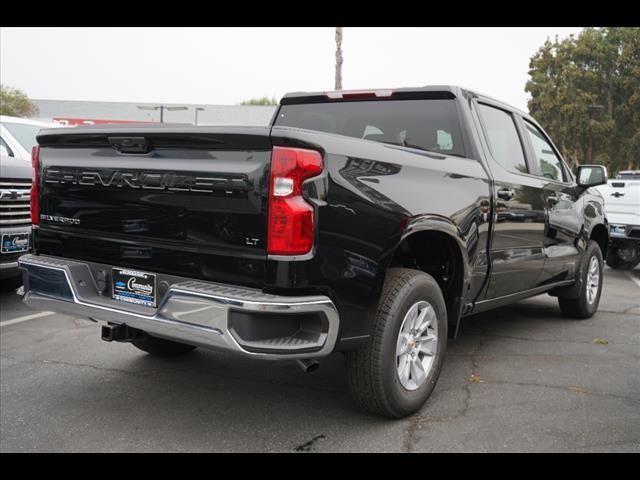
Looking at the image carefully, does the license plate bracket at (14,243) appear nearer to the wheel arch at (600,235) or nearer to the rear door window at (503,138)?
the rear door window at (503,138)

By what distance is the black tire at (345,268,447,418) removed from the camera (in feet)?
10.2

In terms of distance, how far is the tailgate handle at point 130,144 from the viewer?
307cm

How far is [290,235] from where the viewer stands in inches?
105

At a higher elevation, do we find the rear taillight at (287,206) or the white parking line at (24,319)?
the rear taillight at (287,206)

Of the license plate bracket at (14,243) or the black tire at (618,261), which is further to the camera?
the black tire at (618,261)

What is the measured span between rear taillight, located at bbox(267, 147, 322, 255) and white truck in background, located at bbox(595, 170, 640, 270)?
739 centimetres

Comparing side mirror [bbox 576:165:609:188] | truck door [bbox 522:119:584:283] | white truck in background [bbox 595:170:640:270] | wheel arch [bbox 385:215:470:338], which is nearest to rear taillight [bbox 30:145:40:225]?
wheel arch [bbox 385:215:470:338]

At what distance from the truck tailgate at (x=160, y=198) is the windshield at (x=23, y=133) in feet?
18.3

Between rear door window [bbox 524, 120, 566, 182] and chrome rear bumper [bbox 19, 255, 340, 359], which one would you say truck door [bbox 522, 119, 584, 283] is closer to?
rear door window [bbox 524, 120, 566, 182]

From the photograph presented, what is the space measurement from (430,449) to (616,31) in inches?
1341

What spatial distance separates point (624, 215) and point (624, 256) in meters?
1.02

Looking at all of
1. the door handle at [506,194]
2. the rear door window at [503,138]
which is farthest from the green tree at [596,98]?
the door handle at [506,194]
